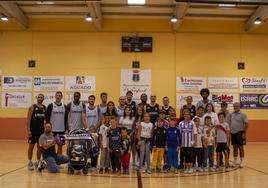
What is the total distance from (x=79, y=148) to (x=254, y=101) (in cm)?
1078

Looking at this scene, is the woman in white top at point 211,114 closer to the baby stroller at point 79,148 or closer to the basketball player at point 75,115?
the baby stroller at point 79,148

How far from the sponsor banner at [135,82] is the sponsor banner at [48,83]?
2.70 meters

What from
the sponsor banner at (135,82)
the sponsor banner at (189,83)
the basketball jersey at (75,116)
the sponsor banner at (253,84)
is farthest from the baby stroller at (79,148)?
the sponsor banner at (253,84)

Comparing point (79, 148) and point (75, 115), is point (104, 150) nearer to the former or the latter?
point (79, 148)

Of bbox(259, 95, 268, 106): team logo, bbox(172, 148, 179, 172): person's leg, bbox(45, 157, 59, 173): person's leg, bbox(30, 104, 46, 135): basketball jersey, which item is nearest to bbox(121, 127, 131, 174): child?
bbox(172, 148, 179, 172): person's leg

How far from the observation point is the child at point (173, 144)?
8.69 metres

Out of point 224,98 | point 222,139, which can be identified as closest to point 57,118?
point 222,139

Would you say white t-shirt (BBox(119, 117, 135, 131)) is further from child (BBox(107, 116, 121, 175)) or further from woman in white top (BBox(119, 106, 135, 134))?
child (BBox(107, 116, 121, 175))

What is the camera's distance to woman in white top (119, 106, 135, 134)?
29.4ft

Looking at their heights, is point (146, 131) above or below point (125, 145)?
above

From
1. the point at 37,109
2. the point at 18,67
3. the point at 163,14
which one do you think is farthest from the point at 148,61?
the point at 37,109

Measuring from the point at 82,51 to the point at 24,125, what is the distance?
4.15 meters

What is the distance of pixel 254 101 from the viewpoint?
16.8 meters

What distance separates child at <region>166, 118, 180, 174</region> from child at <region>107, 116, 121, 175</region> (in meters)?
1.15
